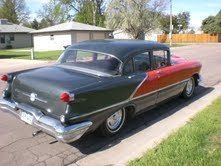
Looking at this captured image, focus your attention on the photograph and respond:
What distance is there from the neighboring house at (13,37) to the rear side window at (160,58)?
46.7m

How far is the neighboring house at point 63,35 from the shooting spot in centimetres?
4103

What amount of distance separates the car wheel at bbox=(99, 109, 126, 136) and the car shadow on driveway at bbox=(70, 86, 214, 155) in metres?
0.11

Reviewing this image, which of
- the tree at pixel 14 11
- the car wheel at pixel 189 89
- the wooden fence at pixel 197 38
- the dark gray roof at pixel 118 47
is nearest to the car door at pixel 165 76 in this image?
the dark gray roof at pixel 118 47

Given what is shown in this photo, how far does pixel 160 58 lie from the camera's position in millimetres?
7516

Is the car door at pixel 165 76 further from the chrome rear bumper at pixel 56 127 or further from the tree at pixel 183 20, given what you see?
the tree at pixel 183 20

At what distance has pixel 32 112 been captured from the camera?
5.53 m

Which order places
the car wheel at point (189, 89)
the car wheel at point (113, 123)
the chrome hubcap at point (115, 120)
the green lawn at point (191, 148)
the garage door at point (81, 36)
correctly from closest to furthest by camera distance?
the green lawn at point (191, 148), the car wheel at point (113, 123), the chrome hubcap at point (115, 120), the car wheel at point (189, 89), the garage door at point (81, 36)

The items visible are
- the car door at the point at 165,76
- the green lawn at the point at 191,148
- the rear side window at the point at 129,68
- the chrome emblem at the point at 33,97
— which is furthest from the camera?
the car door at the point at 165,76

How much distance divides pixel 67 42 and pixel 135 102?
117ft

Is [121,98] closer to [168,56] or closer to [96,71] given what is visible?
[96,71]

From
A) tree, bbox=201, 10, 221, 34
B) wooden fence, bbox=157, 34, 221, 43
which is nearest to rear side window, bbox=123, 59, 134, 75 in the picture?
wooden fence, bbox=157, 34, 221, 43

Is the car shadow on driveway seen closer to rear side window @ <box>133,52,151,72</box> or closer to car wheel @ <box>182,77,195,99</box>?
car wheel @ <box>182,77,195,99</box>

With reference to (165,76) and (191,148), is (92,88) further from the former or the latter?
(165,76)

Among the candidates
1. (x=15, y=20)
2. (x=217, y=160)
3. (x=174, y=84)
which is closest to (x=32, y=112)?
(x=217, y=160)
